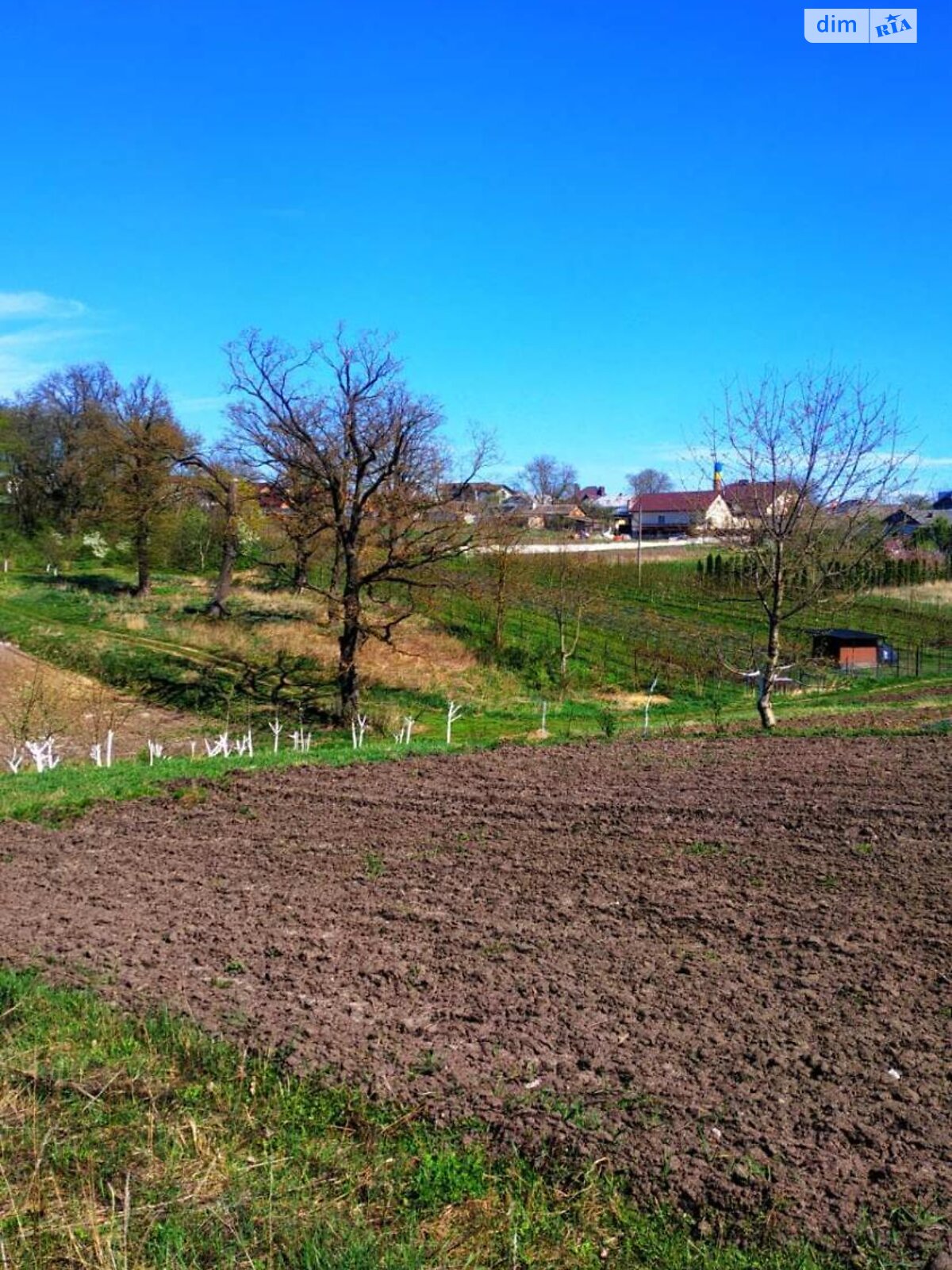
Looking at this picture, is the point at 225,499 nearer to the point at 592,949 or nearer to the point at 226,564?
the point at 226,564

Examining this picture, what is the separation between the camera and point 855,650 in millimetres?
35938

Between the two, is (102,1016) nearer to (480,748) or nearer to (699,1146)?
(699,1146)

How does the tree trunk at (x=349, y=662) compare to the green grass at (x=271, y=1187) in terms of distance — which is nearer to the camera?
the green grass at (x=271, y=1187)

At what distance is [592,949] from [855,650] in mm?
30890

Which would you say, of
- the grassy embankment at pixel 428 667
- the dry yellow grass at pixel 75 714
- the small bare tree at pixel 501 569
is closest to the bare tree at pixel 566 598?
the grassy embankment at pixel 428 667

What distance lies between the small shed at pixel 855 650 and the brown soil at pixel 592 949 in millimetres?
23655

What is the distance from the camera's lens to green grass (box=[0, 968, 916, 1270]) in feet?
14.2

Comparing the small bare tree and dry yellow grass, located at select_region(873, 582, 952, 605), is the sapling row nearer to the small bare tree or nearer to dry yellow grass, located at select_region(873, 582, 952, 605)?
the small bare tree

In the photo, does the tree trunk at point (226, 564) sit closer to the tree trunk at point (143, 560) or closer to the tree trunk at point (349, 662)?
the tree trunk at point (143, 560)

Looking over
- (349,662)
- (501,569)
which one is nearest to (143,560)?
(501,569)

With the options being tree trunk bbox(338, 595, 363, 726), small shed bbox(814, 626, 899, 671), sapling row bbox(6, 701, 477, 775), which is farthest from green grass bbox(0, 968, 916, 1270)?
small shed bbox(814, 626, 899, 671)

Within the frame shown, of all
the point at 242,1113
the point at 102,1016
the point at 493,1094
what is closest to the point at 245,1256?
the point at 242,1113

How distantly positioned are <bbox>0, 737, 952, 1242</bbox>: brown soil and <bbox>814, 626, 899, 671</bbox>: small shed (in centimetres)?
2365

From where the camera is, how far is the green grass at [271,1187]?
434cm
